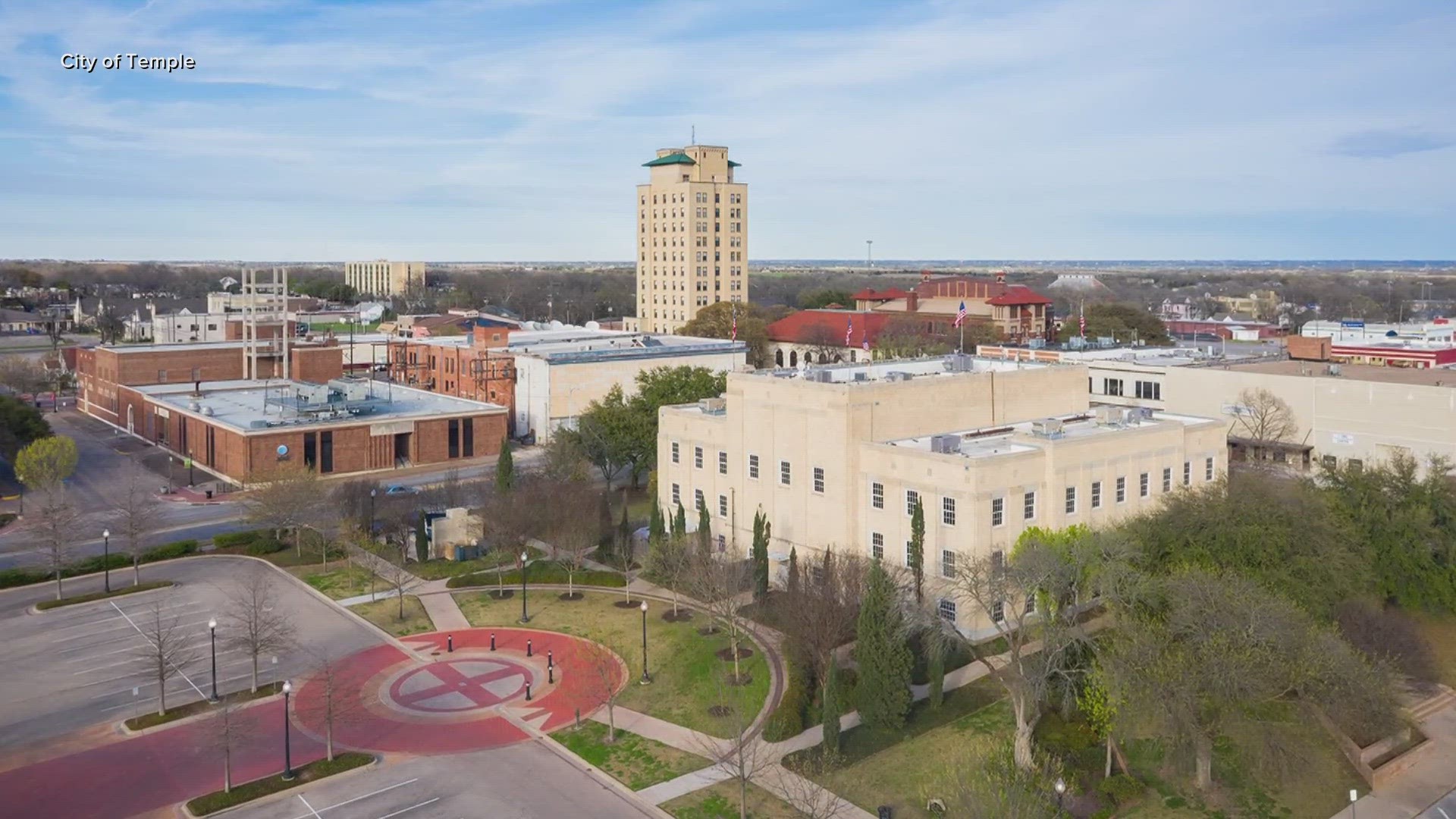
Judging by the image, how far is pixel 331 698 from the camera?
120ft

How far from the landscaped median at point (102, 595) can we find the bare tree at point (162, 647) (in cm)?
Answer: 172

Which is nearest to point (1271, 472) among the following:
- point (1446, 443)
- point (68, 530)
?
point (1446, 443)

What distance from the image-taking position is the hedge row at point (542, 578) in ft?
168

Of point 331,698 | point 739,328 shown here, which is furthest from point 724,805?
point 739,328

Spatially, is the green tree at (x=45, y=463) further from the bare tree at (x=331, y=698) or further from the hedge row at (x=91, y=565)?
the bare tree at (x=331, y=698)

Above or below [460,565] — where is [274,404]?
above

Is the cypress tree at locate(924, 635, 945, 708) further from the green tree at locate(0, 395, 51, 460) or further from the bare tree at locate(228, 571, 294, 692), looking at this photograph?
the green tree at locate(0, 395, 51, 460)

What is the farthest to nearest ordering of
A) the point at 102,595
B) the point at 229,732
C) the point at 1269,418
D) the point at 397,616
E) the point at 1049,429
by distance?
the point at 1269,418 < the point at 1049,429 < the point at 102,595 < the point at 397,616 < the point at 229,732

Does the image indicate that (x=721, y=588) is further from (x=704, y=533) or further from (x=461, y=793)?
(x=461, y=793)

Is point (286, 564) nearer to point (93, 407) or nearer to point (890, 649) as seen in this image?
point (890, 649)

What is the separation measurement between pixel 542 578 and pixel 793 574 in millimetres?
13203

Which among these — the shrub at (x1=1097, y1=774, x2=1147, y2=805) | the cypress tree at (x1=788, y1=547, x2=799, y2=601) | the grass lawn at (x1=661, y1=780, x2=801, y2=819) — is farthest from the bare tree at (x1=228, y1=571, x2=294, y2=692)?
the shrub at (x1=1097, y1=774, x2=1147, y2=805)

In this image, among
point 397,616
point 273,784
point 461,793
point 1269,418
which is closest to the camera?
point 461,793

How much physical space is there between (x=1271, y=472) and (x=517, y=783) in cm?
4146
